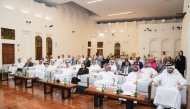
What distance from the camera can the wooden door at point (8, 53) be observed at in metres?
9.38

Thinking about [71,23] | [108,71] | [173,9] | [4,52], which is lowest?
[108,71]

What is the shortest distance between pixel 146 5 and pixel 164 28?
264cm

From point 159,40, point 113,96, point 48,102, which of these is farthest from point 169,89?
point 159,40

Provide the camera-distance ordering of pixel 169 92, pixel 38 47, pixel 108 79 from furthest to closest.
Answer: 1. pixel 38 47
2. pixel 108 79
3. pixel 169 92

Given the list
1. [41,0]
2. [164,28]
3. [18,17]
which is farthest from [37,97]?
[164,28]

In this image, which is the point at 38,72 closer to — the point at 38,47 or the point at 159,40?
the point at 38,47

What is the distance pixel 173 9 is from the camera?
41.9 feet

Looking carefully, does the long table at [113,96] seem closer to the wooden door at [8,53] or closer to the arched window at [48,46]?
the wooden door at [8,53]

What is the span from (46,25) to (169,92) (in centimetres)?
1098

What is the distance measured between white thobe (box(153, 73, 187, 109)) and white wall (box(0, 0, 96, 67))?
9628mm

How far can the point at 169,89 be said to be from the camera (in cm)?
351

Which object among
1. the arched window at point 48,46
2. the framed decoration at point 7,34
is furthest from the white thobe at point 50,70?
the arched window at point 48,46

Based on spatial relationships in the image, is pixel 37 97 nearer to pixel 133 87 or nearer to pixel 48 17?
pixel 133 87

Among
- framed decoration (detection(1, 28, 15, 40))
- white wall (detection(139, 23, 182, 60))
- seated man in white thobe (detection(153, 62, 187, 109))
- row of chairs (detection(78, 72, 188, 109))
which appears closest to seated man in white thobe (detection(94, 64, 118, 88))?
row of chairs (detection(78, 72, 188, 109))
